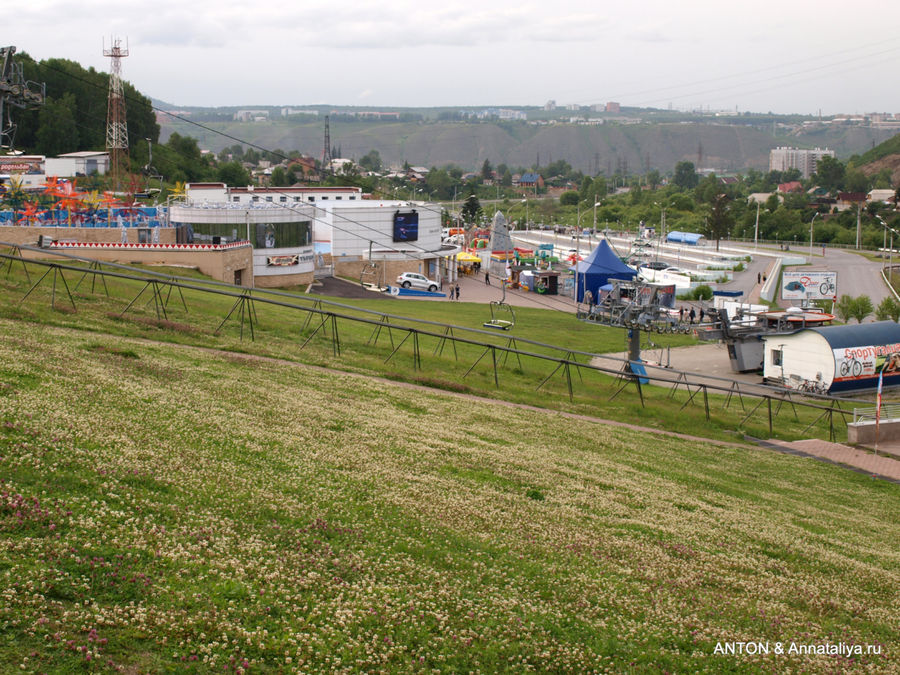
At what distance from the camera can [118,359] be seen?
2084 cm

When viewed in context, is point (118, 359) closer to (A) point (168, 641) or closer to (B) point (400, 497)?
(B) point (400, 497)

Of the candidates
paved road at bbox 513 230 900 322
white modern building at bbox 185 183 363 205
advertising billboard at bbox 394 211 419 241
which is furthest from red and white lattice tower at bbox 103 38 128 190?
paved road at bbox 513 230 900 322

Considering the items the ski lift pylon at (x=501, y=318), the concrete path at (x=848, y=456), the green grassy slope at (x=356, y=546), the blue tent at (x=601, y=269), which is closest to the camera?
the green grassy slope at (x=356, y=546)

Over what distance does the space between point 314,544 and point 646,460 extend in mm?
13726

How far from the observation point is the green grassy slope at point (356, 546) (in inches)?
374

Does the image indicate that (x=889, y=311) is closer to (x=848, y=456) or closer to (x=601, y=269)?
(x=601, y=269)

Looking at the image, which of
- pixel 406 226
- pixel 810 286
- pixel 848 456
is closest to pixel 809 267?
pixel 810 286

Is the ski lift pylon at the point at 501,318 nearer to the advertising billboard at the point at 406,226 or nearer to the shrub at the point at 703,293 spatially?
the advertising billboard at the point at 406,226

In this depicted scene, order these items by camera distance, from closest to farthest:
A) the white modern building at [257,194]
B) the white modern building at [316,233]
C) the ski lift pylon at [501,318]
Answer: the ski lift pylon at [501,318] → the white modern building at [316,233] → the white modern building at [257,194]

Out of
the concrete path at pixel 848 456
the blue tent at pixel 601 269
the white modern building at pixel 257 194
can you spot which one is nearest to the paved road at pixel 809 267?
the blue tent at pixel 601 269

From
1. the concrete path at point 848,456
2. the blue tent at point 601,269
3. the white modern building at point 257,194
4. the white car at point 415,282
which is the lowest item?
the concrete path at point 848,456

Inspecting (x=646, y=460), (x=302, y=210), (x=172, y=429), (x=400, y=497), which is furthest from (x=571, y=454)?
(x=302, y=210)

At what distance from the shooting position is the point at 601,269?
68.6 metres

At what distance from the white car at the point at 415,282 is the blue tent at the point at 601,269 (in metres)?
13.0
